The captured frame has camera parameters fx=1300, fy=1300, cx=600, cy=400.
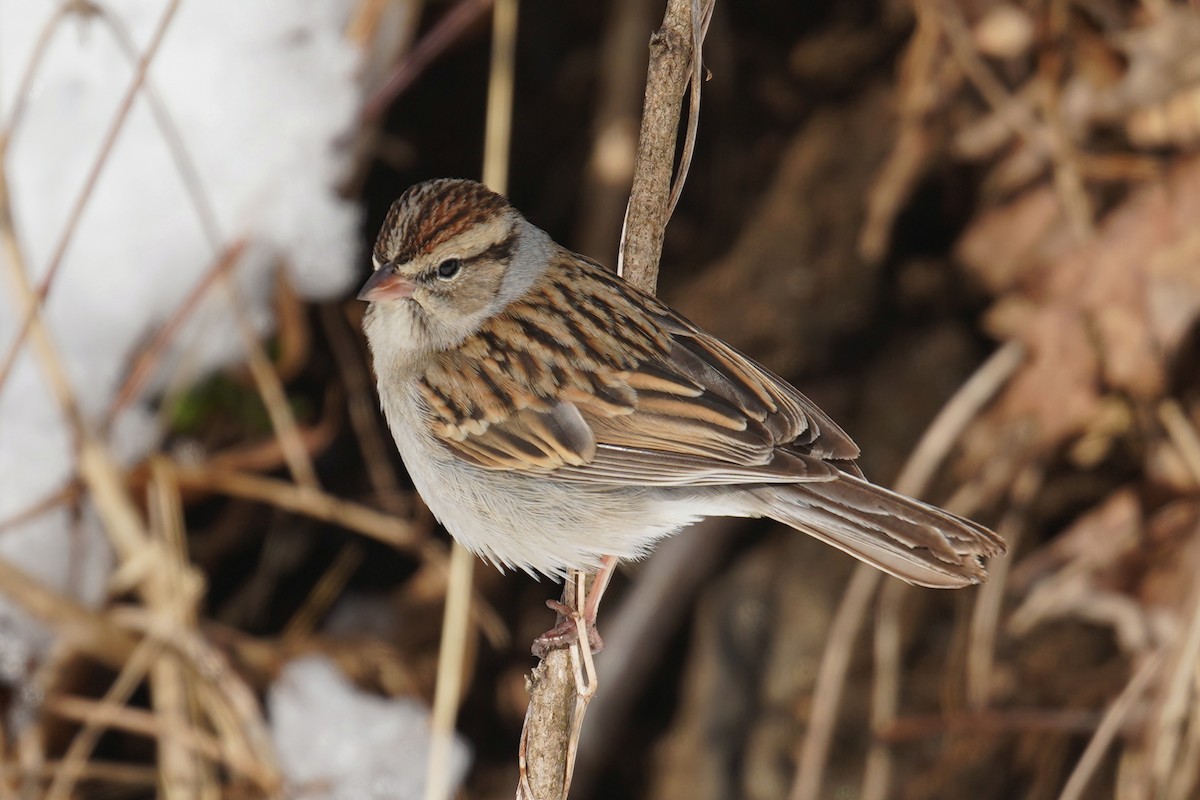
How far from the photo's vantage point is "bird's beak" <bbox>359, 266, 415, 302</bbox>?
255cm

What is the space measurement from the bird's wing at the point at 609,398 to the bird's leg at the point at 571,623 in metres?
0.20

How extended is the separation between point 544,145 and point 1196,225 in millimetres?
2167

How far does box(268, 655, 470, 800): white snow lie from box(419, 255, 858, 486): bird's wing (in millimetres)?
1391

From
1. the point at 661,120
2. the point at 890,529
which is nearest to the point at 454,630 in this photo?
the point at 890,529

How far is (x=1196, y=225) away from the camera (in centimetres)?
385

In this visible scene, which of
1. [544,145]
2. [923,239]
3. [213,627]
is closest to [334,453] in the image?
[213,627]

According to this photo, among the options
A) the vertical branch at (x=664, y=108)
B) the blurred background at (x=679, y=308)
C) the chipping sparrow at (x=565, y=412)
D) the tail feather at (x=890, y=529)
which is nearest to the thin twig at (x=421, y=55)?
the blurred background at (x=679, y=308)

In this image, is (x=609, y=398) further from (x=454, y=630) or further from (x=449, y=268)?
(x=454, y=630)

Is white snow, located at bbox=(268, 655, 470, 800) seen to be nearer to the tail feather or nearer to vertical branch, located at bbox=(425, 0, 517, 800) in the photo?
vertical branch, located at bbox=(425, 0, 517, 800)

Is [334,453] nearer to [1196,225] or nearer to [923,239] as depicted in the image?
[923,239]

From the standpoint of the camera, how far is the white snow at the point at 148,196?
139 inches

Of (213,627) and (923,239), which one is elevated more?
(923,239)

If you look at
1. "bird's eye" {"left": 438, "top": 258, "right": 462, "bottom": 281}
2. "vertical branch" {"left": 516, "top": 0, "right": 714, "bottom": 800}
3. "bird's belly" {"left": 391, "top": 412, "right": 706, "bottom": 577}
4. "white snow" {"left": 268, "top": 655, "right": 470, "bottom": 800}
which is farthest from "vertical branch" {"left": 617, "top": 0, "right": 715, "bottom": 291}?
"white snow" {"left": 268, "top": 655, "right": 470, "bottom": 800}

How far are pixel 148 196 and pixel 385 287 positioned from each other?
1.45 metres
